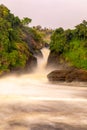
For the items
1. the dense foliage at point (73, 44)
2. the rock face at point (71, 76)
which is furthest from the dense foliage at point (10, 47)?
the rock face at point (71, 76)

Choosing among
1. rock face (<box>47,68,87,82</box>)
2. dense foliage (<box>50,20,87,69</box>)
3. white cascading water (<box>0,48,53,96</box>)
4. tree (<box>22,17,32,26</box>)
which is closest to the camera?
white cascading water (<box>0,48,53,96</box>)

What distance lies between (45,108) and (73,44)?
89.4 feet

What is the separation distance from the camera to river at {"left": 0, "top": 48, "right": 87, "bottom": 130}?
19.4 meters

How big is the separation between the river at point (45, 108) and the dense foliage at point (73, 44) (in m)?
9.04

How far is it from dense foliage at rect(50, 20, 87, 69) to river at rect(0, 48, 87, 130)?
904cm

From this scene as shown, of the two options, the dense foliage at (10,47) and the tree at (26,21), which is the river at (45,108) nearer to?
the dense foliage at (10,47)

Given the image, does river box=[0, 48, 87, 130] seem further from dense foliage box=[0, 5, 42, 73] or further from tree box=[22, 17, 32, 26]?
tree box=[22, 17, 32, 26]

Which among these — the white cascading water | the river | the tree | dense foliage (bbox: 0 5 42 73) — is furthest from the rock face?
the tree

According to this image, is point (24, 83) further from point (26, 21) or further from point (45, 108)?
point (26, 21)

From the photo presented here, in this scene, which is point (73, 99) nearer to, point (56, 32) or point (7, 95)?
point (7, 95)

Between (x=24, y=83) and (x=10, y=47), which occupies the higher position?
(x=10, y=47)

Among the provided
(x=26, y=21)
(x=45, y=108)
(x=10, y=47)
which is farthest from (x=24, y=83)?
(x=26, y=21)

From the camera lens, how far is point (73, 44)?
50219 mm

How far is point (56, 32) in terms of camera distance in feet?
179
